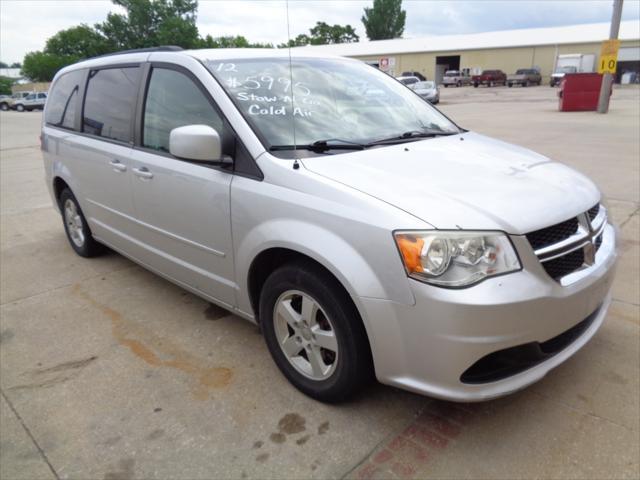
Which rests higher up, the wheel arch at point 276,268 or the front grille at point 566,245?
the front grille at point 566,245

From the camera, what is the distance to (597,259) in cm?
243

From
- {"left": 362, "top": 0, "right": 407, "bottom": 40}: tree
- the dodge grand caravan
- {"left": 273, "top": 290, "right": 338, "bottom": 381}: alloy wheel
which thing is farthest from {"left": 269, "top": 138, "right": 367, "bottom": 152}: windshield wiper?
{"left": 362, "top": 0, "right": 407, "bottom": 40}: tree

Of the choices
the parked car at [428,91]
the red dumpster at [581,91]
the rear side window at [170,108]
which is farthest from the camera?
the parked car at [428,91]

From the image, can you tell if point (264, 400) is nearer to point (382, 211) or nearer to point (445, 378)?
point (445, 378)

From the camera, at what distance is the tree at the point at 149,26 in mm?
69250

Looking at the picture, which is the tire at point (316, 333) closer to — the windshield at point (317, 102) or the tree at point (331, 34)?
the windshield at point (317, 102)

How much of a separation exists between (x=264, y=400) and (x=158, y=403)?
22.3 inches

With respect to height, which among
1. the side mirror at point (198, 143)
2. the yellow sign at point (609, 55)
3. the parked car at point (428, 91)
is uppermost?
the yellow sign at point (609, 55)

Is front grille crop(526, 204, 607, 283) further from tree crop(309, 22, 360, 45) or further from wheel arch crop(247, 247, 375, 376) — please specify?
tree crop(309, 22, 360, 45)

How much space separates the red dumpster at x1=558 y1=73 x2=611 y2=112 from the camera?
18.2 meters

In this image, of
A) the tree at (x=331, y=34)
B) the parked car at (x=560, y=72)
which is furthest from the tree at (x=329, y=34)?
the parked car at (x=560, y=72)

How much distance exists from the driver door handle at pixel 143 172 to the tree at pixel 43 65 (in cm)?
8508

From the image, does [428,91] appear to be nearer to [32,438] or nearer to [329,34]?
[32,438]

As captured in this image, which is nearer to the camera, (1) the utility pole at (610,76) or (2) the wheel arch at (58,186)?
(2) the wheel arch at (58,186)
